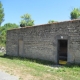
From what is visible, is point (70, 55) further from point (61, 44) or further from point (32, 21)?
point (32, 21)

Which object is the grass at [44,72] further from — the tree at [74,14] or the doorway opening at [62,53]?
the tree at [74,14]

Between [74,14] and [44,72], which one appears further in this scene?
[74,14]

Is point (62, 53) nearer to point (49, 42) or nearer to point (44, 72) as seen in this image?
point (49, 42)

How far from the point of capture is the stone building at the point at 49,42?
1398cm

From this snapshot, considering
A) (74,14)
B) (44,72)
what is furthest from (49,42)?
(74,14)

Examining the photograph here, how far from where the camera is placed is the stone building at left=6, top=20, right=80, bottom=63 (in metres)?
14.0

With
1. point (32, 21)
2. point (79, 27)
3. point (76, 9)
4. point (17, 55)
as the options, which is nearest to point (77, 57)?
point (79, 27)

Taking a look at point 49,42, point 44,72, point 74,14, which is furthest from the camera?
point 74,14

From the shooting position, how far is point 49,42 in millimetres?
16234

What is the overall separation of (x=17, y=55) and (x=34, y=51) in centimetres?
374

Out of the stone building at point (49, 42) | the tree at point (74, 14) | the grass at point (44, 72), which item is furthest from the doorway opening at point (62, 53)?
the tree at point (74, 14)

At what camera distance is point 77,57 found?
538 inches

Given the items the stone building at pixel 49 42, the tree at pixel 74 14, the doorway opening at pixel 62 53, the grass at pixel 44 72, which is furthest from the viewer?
the tree at pixel 74 14

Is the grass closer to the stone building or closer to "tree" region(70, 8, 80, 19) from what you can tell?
the stone building
